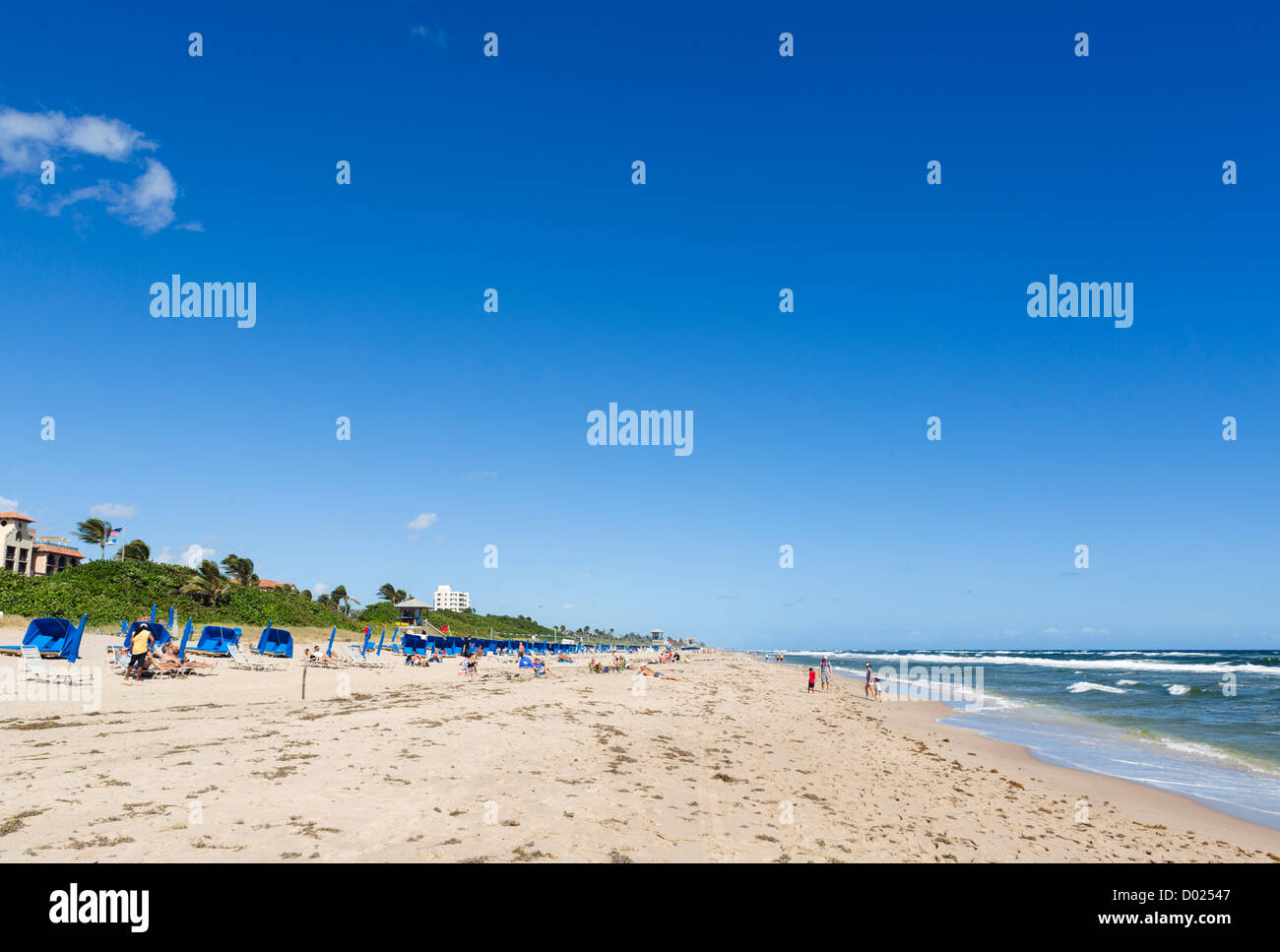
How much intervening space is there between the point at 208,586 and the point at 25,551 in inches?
1599

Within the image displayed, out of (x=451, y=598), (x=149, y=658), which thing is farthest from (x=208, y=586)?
(x=451, y=598)

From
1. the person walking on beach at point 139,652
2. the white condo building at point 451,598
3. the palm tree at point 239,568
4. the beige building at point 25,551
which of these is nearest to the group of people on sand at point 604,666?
the person walking on beach at point 139,652

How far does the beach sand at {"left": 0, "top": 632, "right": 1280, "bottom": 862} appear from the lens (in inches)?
236

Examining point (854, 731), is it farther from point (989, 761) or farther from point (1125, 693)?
point (1125, 693)

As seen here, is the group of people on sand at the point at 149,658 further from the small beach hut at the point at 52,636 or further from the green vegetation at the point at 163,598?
the green vegetation at the point at 163,598

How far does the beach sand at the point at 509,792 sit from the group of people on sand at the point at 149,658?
58 centimetres

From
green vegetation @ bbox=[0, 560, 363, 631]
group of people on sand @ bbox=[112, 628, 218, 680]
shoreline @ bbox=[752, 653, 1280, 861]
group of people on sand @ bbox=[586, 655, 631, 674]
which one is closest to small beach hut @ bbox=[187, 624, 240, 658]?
group of people on sand @ bbox=[112, 628, 218, 680]

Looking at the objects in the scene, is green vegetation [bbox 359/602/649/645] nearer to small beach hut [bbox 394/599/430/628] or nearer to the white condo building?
small beach hut [bbox 394/599/430/628]

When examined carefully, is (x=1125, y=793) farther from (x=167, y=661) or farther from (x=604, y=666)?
(x=604, y=666)
